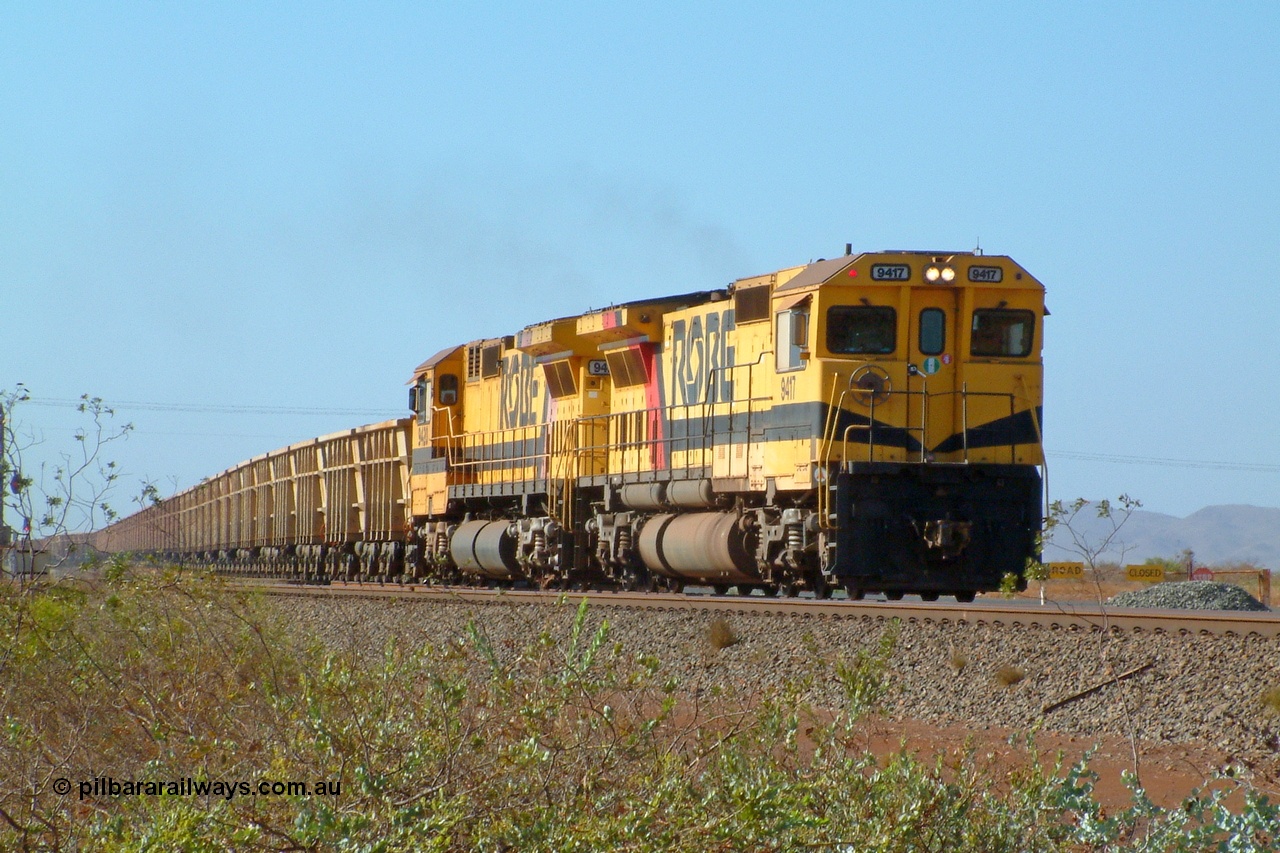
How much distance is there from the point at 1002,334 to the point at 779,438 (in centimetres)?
234

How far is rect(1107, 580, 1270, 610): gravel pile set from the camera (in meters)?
19.4

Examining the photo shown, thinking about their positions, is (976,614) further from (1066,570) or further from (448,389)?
(1066,570)

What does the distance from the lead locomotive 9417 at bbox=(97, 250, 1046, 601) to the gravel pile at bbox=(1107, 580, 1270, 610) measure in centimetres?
631

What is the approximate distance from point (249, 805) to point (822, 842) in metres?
1.91

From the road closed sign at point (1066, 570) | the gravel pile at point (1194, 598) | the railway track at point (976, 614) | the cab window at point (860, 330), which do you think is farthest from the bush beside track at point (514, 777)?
the road closed sign at point (1066, 570)

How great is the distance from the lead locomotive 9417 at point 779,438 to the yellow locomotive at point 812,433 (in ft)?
0.07

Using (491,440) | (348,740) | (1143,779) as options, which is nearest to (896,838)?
(348,740)

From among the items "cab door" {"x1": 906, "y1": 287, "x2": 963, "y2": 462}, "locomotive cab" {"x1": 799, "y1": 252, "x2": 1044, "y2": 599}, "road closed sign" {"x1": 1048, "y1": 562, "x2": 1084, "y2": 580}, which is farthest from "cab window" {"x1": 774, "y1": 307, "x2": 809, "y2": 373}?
"road closed sign" {"x1": 1048, "y1": 562, "x2": 1084, "y2": 580}

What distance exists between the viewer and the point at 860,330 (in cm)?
1430

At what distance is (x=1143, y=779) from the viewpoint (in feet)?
25.6

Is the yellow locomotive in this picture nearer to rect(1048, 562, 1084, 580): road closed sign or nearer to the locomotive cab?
the locomotive cab

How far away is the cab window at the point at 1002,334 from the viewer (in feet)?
47.3

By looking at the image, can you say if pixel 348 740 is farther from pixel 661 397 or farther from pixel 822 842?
pixel 661 397

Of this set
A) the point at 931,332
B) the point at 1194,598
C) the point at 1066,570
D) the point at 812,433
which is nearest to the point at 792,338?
the point at 812,433
